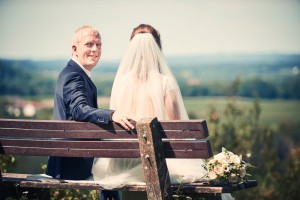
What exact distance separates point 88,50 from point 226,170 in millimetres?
1468

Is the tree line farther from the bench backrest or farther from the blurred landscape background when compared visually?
the bench backrest

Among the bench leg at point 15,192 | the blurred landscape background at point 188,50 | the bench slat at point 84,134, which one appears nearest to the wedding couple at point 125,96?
the bench slat at point 84,134

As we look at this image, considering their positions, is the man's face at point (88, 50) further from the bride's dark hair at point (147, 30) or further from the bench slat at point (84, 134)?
the bench slat at point (84, 134)

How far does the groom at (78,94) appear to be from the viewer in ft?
18.2

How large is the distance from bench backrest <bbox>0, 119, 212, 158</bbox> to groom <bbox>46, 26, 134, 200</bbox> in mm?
128

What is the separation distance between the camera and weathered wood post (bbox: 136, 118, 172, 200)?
512 cm

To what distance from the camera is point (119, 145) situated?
5.39 meters

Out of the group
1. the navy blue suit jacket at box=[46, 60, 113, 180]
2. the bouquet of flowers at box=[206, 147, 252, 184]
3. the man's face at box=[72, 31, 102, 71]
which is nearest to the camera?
the bouquet of flowers at box=[206, 147, 252, 184]

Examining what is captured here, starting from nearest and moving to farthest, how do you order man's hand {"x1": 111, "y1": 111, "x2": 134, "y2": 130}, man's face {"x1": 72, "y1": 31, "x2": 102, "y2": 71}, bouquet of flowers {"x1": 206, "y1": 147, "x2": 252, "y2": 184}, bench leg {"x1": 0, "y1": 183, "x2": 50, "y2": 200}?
man's hand {"x1": 111, "y1": 111, "x2": 134, "y2": 130}, bouquet of flowers {"x1": 206, "y1": 147, "x2": 252, "y2": 184}, bench leg {"x1": 0, "y1": 183, "x2": 50, "y2": 200}, man's face {"x1": 72, "y1": 31, "x2": 102, "y2": 71}

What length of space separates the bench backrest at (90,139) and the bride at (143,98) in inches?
11.2

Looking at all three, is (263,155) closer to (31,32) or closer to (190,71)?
(31,32)

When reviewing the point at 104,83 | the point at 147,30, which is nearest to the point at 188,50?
the point at 104,83

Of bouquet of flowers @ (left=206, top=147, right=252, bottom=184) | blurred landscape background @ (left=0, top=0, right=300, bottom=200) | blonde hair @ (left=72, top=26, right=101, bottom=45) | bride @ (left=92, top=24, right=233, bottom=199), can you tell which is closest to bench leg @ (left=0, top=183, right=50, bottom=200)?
bride @ (left=92, top=24, right=233, bottom=199)

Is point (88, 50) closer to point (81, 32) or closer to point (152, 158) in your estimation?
point (81, 32)
